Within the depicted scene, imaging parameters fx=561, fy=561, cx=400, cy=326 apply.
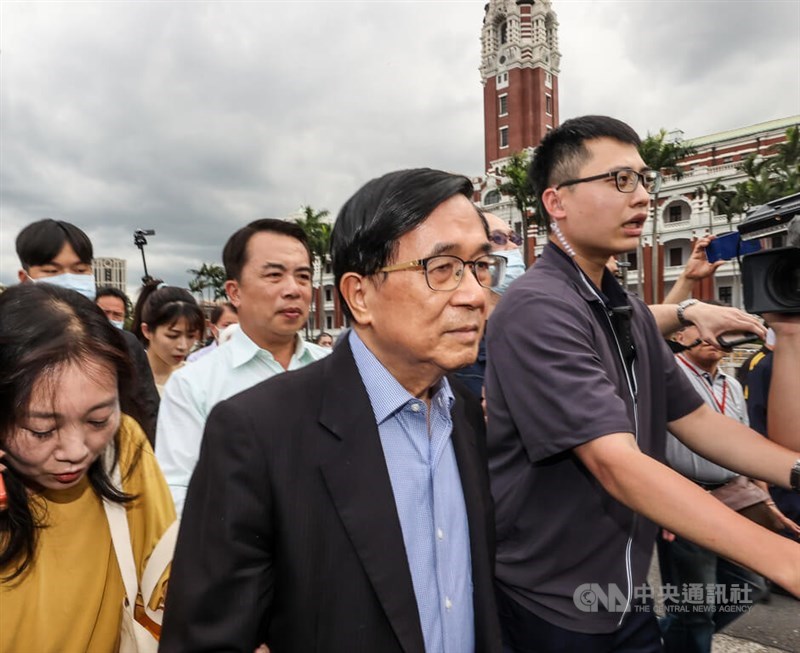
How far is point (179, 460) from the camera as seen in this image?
2.51 metres

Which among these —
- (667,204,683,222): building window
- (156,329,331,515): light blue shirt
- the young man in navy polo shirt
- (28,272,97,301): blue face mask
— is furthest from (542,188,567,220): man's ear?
(667,204,683,222): building window

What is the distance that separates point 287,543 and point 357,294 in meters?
0.65

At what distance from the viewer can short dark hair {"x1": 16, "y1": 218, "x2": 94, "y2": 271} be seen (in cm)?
367

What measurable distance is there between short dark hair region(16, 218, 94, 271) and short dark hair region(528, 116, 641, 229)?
3174 millimetres

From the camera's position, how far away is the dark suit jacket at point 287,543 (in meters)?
1.18

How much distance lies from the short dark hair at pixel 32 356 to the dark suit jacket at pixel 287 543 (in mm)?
534

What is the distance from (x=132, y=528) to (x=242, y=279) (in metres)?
1.52

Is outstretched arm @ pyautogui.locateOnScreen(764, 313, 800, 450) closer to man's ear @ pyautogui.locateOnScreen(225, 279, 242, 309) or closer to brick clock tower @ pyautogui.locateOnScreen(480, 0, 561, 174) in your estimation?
man's ear @ pyautogui.locateOnScreen(225, 279, 242, 309)

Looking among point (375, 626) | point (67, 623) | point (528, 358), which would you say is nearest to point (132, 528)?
point (67, 623)

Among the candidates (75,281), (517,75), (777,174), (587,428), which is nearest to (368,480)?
(587,428)

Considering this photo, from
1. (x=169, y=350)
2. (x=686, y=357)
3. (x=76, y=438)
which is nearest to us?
(x=76, y=438)

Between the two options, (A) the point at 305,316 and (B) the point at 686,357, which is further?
(B) the point at 686,357

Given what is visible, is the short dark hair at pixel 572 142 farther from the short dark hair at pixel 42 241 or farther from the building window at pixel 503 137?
the building window at pixel 503 137

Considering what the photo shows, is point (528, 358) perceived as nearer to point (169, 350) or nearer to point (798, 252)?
point (798, 252)
